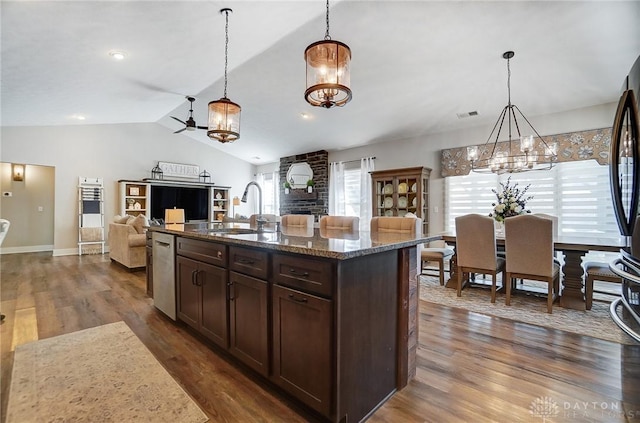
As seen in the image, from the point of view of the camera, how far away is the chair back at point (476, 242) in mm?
3355

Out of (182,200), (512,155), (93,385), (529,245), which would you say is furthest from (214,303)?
(182,200)

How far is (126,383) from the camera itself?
1.81 meters

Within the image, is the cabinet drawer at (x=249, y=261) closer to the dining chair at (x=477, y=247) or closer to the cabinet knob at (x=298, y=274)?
the cabinet knob at (x=298, y=274)

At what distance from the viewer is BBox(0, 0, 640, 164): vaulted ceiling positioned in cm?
291

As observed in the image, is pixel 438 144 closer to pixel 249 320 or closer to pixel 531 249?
pixel 531 249

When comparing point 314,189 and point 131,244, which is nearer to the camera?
point 131,244

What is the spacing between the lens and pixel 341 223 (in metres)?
3.51

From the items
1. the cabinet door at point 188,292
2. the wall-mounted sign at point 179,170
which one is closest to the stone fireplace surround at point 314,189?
the wall-mounted sign at point 179,170

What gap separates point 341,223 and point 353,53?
2185mm

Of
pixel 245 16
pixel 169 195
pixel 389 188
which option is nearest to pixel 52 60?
pixel 245 16

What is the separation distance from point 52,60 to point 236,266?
3.93 metres

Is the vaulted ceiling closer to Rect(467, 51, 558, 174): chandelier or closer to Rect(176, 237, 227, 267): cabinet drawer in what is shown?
Rect(467, 51, 558, 174): chandelier

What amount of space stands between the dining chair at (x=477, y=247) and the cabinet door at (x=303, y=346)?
2724mm

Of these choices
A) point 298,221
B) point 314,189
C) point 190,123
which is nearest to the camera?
point 298,221
